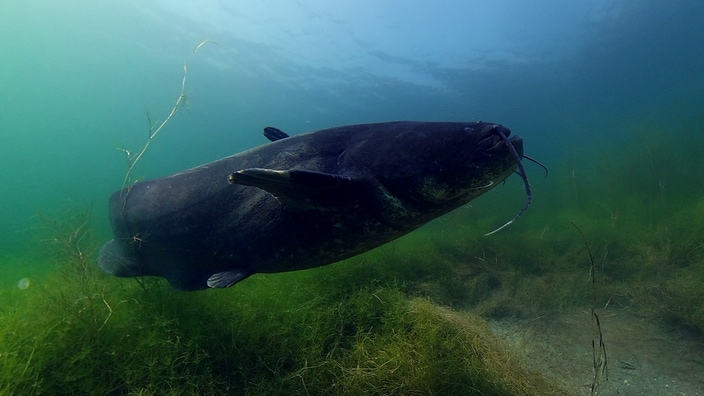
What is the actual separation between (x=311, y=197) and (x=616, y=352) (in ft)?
17.4

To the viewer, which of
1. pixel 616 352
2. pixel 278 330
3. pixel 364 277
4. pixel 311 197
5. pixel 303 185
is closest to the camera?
pixel 303 185

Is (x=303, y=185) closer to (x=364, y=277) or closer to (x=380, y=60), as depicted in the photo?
(x=364, y=277)

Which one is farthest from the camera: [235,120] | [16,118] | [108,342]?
[16,118]

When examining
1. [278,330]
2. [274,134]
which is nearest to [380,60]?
[274,134]

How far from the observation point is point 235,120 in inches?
3750

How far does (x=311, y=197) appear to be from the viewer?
8.00 ft

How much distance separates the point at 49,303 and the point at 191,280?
1.74m

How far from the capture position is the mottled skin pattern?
2314 millimetres

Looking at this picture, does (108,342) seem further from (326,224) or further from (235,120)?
(235,120)

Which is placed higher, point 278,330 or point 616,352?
point 278,330

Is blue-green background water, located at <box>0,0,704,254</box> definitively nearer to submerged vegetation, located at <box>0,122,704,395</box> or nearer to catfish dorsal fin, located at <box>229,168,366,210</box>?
submerged vegetation, located at <box>0,122,704,395</box>

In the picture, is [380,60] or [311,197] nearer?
[311,197]

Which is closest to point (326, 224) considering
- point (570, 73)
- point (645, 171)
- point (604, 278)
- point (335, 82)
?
point (604, 278)

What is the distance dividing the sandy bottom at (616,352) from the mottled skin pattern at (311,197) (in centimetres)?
324
